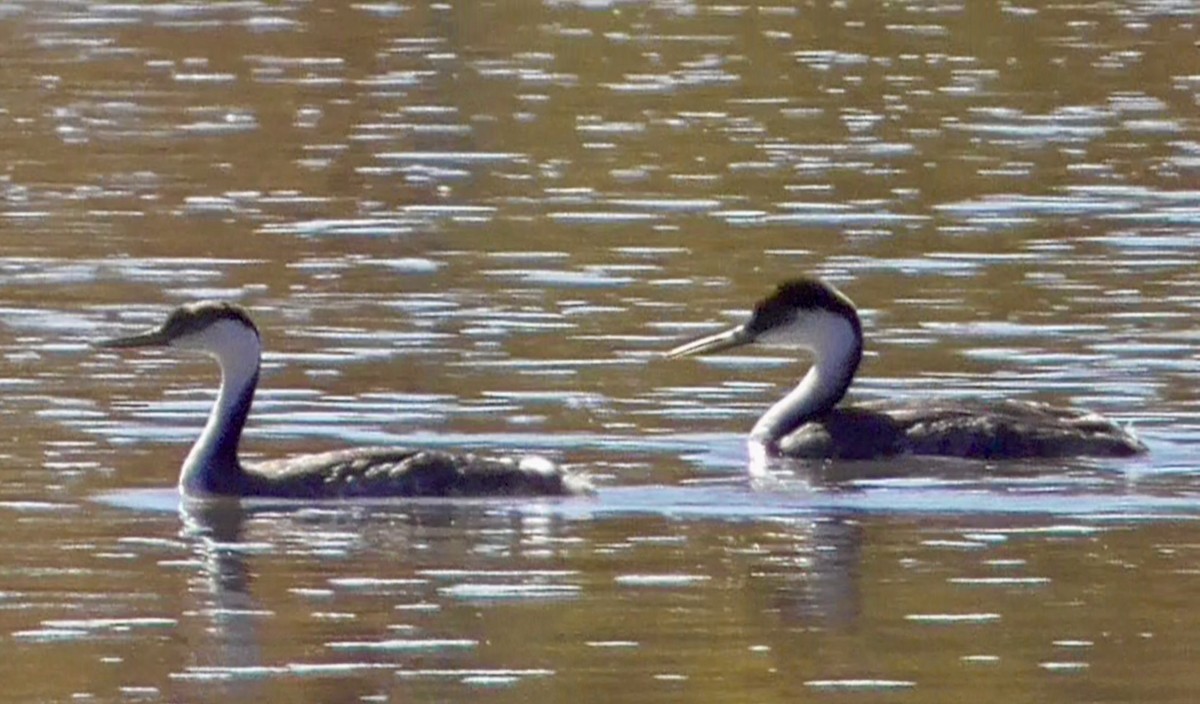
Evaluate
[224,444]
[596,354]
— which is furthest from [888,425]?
[224,444]

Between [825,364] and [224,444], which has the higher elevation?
[224,444]

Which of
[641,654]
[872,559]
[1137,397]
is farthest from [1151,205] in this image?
[641,654]

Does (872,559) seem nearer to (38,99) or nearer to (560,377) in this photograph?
(560,377)

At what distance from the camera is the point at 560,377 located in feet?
68.2

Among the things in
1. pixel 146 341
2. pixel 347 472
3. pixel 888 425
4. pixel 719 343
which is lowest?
pixel 888 425

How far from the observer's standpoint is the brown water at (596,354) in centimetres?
1396

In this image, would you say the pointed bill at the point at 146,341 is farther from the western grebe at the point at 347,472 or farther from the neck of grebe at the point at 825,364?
the neck of grebe at the point at 825,364

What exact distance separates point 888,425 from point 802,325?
1.28 metres

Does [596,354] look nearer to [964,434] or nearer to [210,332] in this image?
[964,434]

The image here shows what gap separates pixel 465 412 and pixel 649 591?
487cm

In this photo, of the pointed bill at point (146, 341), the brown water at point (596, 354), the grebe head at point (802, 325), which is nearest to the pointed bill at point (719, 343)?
the grebe head at point (802, 325)

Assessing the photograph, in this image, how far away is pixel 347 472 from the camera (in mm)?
17281

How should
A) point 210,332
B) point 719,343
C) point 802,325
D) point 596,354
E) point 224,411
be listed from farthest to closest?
point 596,354
point 719,343
point 802,325
point 210,332
point 224,411

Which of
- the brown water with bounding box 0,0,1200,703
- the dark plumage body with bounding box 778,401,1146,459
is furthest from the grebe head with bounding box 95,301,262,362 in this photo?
the dark plumage body with bounding box 778,401,1146,459
